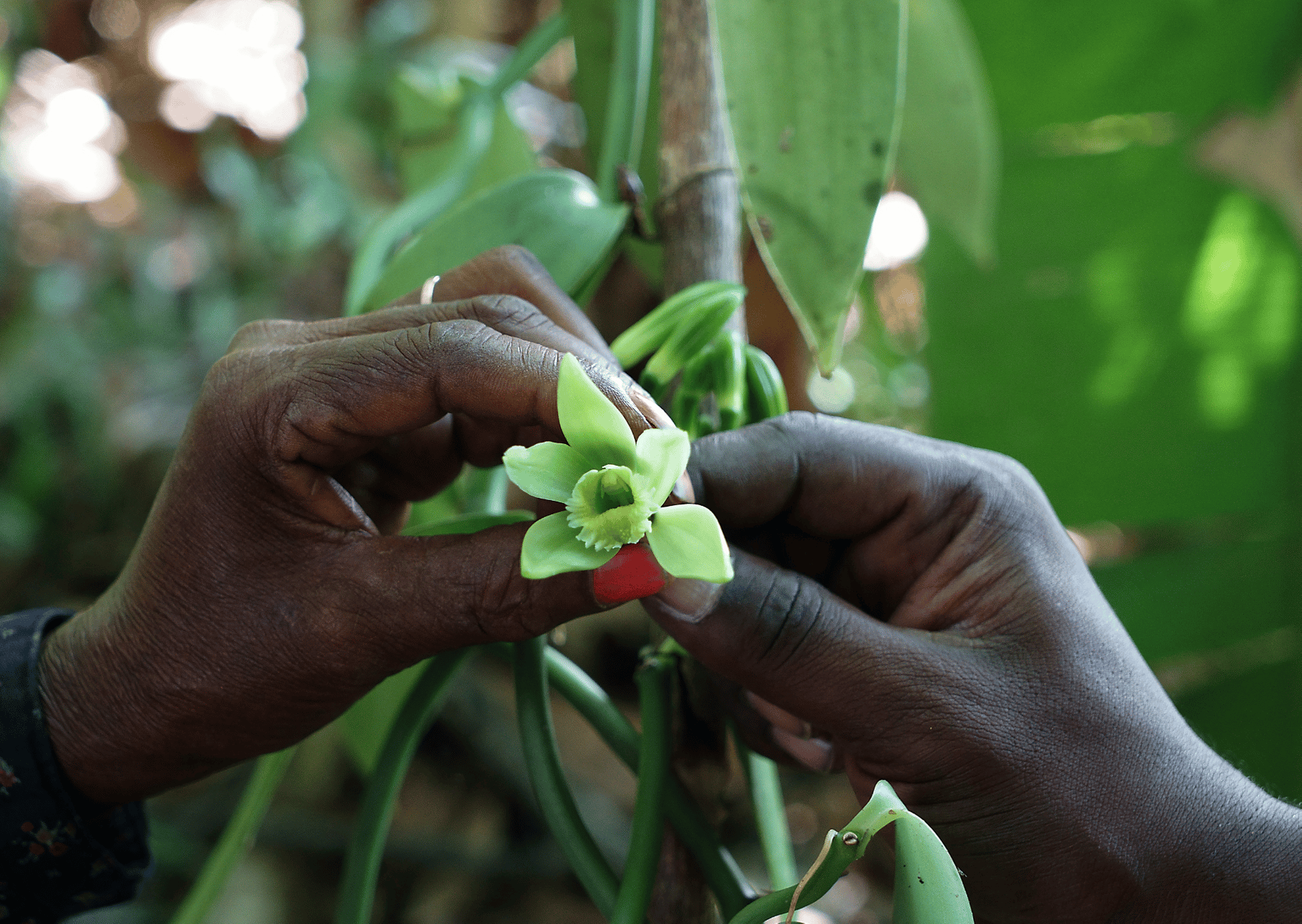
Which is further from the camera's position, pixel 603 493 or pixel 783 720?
pixel 783 720

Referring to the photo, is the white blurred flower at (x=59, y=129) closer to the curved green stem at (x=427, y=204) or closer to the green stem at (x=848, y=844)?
the curved green stem at (x=427, y=204)

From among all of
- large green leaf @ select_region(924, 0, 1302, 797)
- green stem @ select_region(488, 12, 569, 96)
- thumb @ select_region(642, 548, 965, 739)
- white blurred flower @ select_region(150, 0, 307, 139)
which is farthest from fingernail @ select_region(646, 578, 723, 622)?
white blurred flower @ select_region(150, 0, 307, 139)

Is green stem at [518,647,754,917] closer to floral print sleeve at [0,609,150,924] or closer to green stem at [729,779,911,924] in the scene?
green stem at [729,779,911,924]

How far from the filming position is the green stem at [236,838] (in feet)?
2.05

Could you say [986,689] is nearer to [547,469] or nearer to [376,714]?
[547,469]

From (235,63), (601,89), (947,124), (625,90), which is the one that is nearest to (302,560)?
(625,90)

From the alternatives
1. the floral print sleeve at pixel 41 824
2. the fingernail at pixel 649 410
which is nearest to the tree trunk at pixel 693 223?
the fingernail at pixel 649 410

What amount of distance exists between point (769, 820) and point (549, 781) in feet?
0.59

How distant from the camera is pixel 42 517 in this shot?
1.79 meters

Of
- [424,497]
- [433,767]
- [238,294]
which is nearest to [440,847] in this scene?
[433,767]

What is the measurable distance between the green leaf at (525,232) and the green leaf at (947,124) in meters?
0.39

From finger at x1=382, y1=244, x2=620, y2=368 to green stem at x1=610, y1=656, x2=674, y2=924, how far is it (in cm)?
21

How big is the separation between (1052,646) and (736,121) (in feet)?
1.14

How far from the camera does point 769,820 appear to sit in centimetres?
62
